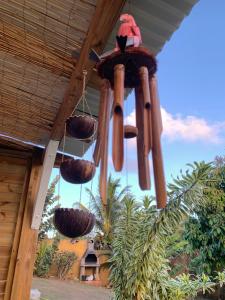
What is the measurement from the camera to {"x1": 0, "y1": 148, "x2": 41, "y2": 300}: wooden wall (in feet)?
6.67

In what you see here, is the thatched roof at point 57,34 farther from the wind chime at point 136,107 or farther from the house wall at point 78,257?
the house wall at point 78,257

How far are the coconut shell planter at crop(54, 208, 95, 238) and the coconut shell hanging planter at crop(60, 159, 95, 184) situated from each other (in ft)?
0.44

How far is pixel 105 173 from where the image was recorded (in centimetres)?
73

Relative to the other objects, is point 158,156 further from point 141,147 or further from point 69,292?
point 69,292

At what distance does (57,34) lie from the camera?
46.1 inches

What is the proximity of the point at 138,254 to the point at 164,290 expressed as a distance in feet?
1.60

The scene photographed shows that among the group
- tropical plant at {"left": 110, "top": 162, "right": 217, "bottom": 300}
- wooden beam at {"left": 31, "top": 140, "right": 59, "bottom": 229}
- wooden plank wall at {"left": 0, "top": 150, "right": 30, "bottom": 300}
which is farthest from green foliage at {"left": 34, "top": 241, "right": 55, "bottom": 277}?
wooden beam at {"left": 31, "top": 140, "right": 59, "bottom": 229}

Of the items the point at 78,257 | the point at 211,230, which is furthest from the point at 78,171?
the point at 78,257

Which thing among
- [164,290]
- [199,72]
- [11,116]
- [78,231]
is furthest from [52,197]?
[78,231]

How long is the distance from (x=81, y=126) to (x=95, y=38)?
1.33 ft

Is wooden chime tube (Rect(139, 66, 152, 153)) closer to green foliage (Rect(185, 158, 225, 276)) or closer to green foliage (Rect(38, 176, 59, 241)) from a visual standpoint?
green foliage (Rect(185, 158, 225, 276))

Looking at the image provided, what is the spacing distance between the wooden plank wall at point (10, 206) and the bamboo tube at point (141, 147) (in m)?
1.70

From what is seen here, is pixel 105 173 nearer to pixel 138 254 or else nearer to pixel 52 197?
pixel 138 254

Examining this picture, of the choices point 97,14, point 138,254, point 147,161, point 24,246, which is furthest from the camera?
point 138,254
